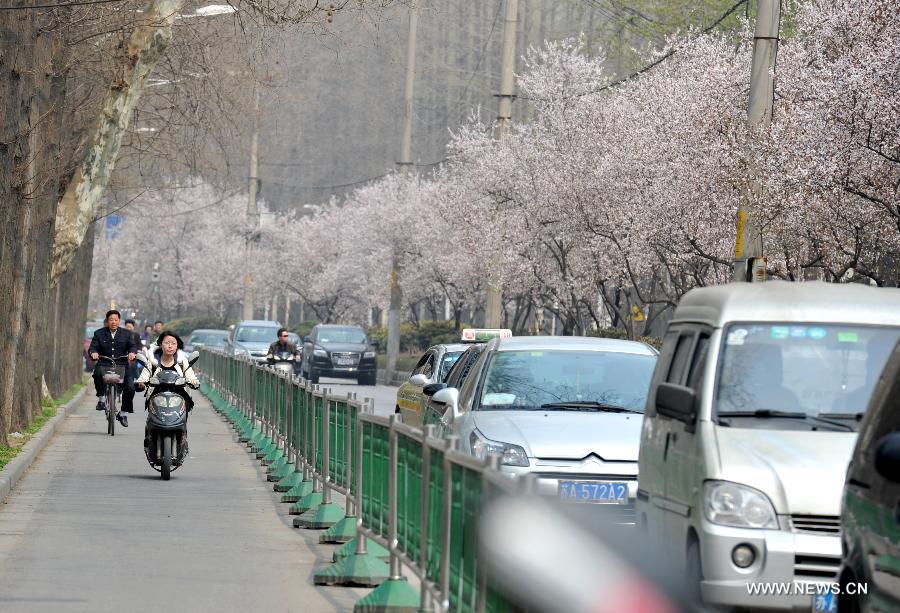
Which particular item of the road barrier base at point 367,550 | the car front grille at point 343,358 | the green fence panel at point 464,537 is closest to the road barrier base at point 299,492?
the road barrier base at point 367,550

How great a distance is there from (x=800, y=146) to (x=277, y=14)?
8208 mm

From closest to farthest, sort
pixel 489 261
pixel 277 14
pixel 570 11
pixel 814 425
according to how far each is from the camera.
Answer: pixel 814 425, pixel 277 14, pixel 489 261, pixel 570 11

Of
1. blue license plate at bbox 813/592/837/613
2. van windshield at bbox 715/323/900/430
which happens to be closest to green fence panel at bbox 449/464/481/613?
blue license plate at bbox 813/592/837/613

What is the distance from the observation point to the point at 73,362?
44562 millimetres

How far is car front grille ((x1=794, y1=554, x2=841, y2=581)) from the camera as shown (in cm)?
815

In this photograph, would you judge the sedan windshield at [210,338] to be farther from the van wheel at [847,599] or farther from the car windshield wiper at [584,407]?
the van wheel at [847,599]

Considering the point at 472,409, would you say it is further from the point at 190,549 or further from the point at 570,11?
the point at 570,11

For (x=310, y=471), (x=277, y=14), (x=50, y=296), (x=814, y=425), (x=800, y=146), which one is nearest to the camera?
(x=814, y=425)

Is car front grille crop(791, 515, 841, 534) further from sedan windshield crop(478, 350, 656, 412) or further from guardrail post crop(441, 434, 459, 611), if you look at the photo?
sedan windshield crop(478, 350, 656, 412)

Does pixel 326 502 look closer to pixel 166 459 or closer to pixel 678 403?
pixel 166 459

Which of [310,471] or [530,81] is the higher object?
[530,81]

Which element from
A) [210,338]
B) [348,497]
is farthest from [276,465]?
[210,338]

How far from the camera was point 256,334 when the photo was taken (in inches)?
2044

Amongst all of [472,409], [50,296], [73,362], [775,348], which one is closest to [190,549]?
[472,409]
